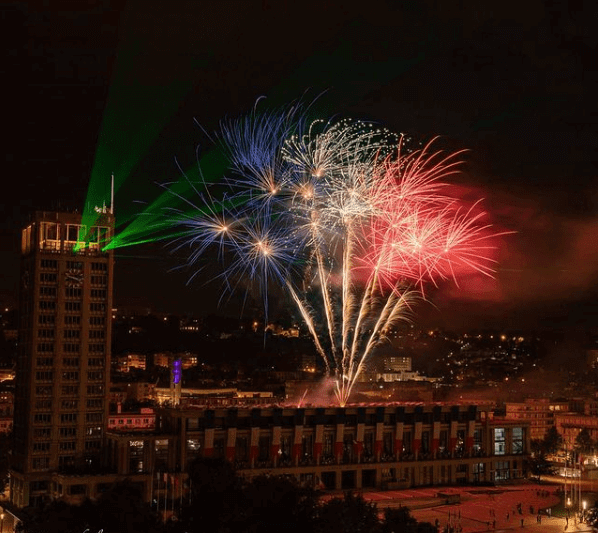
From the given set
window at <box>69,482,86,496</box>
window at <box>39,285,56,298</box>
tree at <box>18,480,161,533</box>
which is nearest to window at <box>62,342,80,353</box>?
window at <box>39,285,56,298</box>

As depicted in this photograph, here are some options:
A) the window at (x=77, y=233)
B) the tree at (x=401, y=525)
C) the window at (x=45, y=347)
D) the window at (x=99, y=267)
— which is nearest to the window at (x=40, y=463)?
the window at (x=45, y=347)

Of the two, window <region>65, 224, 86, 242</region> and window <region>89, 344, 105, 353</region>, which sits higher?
window <region>65, 224, 86, 242</region>

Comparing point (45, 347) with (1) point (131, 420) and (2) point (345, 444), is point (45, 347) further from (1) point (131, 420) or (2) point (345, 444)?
(1) point (131, 420)

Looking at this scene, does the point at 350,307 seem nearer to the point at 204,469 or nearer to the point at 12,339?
the point at 204,469

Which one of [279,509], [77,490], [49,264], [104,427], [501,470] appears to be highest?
[49,264]

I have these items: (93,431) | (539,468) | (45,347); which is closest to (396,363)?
(539,468)

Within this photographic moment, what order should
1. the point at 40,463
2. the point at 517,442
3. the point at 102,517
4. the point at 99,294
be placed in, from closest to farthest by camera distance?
the point at 102,517, the point at 40,463, the point at 99,294, the point at 517,442

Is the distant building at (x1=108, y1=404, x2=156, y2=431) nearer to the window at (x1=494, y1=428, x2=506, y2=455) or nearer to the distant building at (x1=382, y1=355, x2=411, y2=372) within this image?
the window at (x1=494, y1=428, x2=506, y2=455)
